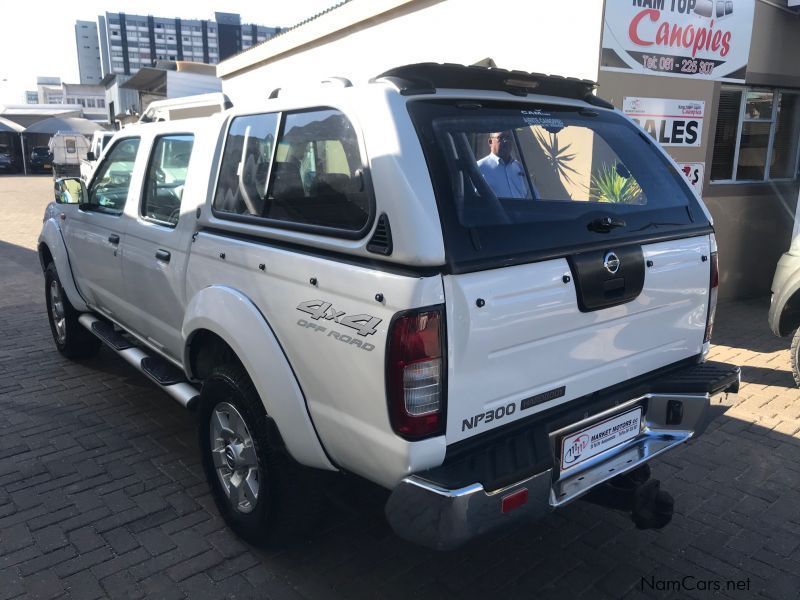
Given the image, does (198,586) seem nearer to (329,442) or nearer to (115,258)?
(329,442)

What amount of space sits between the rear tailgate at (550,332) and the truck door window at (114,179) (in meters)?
2.89

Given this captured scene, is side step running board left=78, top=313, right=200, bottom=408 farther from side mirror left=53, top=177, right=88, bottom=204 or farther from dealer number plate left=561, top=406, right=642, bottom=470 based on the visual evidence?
dealer number plate left=561, top=406, right=642, bottom=470

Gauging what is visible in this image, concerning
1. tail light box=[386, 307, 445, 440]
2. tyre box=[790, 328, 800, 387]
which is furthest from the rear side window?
tyre box=[790, 328, 800, 387]

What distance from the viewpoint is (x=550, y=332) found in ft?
7.86

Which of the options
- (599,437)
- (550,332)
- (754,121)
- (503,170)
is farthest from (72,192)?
(754,121)

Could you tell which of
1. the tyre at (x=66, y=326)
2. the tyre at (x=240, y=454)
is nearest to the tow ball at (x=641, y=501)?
the tyre at (x=240, y=454)

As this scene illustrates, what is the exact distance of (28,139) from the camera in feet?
143

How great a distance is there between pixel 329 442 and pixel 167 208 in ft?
6.30

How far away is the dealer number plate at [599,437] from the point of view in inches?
98.8

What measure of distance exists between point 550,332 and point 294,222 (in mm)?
1092

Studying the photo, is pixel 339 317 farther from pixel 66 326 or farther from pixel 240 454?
pixel 66 326

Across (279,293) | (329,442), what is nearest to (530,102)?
(279,293)

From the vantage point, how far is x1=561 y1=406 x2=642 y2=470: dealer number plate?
2.51 m

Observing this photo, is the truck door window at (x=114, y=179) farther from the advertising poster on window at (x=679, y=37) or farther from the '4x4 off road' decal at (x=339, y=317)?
the advertising poster on window at (x=679, y=37)
